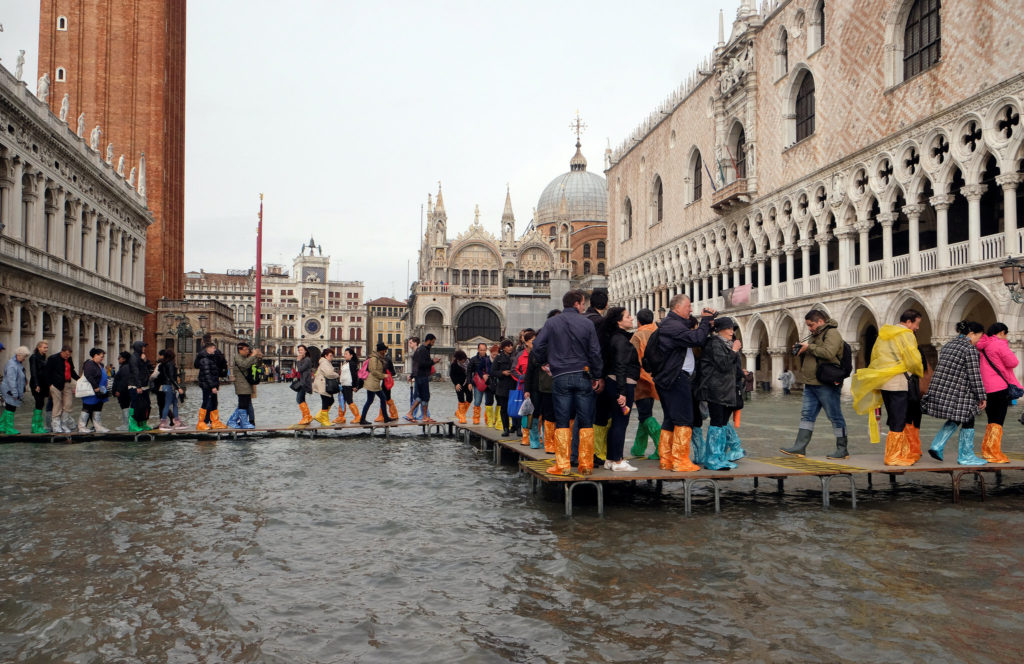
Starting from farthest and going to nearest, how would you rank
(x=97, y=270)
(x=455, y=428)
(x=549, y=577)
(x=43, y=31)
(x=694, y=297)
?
(x=43, y=31) < (x=694, y=297) < (x=97, y=270) < (x=455, y=428) < (x=549, y=577)

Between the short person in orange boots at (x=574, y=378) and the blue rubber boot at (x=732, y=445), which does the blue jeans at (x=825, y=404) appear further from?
the short person in orange boots at (x=574, y=378)

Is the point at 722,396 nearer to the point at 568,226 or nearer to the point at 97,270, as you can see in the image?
the point at 97,270

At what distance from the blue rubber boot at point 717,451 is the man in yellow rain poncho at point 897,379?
5.57 ft

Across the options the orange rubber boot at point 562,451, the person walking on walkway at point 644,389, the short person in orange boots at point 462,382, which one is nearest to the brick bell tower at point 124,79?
the short person in orange boots at point 462,382

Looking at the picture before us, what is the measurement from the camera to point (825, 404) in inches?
366

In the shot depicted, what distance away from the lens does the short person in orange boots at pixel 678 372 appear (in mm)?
8266

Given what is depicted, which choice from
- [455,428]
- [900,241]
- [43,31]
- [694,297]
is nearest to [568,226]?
[694,297]

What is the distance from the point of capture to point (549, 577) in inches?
218

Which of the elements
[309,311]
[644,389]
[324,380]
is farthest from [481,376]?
[309,311]

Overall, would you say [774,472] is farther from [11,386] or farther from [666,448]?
[11,386]

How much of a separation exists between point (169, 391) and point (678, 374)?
35.7 ft

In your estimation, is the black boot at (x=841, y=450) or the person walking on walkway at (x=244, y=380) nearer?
the black boot at (x=841, y=450)

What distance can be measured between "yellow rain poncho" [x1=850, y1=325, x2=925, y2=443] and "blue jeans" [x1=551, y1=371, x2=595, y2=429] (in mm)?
2849

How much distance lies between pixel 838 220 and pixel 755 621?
93.7ft
